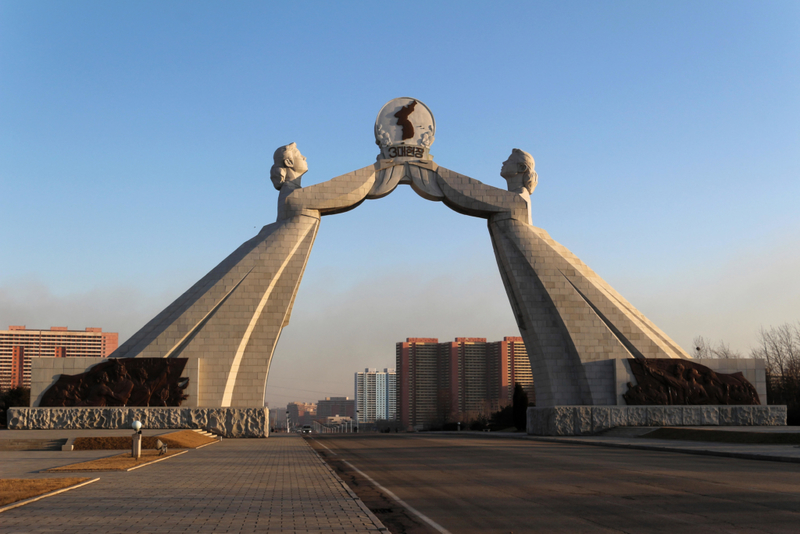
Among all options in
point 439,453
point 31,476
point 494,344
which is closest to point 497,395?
point 494,344

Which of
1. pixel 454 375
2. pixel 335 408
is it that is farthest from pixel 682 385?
pixel 335 408

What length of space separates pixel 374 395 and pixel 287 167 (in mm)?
100990

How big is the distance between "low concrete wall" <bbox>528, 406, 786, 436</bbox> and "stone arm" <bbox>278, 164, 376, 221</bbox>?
9514 millimetres

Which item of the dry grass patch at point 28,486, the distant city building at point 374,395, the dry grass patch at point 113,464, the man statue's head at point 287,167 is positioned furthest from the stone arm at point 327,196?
the distant city building at point 374,395

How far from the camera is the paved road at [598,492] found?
506cm

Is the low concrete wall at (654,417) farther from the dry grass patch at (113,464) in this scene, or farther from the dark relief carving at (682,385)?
the dry grass patch at (113,464)

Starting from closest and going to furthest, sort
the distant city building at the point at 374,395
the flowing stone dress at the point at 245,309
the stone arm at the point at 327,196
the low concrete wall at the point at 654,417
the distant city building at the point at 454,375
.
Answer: the low concrete wall at the point at 654,417, the flowing stone dress at the point at 245,309, the stone arm at the point at 327,196, the distant city building at the point at 454,375, the distant city building at the point at 374,395

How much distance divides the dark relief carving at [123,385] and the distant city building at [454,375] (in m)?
45.8

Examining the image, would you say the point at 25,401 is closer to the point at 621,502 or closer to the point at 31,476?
the point at 31,476

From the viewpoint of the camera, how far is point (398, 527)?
5.05 metres

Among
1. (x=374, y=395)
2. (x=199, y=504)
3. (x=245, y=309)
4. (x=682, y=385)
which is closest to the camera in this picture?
(x=199, y=504)

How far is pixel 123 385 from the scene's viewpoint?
1925cm

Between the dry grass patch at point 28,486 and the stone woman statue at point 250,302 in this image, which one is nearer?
the dry grass patch at point 28,486

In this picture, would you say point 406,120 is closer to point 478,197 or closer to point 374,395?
point 478,197
